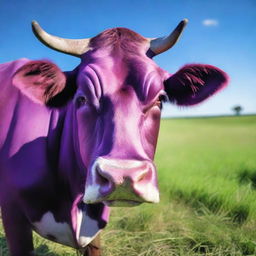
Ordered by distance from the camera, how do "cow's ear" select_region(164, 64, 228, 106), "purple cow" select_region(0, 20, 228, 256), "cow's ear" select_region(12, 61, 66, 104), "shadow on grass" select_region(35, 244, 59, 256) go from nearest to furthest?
"purple cow" select_region(0, 20, 228, 256)
"cow's ear" select_region(12, 61, 66, 104)
"cow's ear" select_region(164, 64, 228, 106)
"shadow on grass" select_region(35, 244, 59, 256)

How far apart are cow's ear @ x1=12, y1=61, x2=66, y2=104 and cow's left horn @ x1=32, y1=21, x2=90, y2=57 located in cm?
15

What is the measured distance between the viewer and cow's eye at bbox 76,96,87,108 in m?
2.06

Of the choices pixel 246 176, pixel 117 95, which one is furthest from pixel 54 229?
pixel 246 176

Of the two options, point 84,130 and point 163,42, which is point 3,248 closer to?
point 84,130

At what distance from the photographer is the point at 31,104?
9.00ft

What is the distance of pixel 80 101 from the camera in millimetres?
2104

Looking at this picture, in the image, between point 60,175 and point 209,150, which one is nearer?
point 60,175

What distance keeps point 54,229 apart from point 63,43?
161cm

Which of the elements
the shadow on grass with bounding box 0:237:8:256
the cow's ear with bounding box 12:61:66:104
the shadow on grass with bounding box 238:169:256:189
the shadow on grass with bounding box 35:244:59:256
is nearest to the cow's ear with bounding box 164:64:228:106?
the cow's ear with bounding box 12:61:66:104

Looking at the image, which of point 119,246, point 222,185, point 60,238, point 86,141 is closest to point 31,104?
point 86,141

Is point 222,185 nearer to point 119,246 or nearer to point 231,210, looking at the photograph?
point 231,210

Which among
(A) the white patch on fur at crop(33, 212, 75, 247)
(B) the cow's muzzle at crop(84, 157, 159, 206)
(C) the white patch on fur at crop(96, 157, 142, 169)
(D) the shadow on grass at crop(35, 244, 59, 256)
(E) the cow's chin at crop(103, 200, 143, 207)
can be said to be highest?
(C) the white patch on fur at crop(96, 157, 142, 169)

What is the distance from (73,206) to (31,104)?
1.06 meters

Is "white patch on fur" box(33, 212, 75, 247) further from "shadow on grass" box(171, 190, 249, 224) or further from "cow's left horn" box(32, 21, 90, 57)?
"shadow on grass" box(171, 190, 249, 224)
